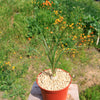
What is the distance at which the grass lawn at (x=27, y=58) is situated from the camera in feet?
8.55

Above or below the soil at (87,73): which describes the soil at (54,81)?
above

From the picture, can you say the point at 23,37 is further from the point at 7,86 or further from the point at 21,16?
the point at 7,86

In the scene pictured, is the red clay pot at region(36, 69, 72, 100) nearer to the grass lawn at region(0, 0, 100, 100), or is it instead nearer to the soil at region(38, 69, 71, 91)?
the soil at region(38, 69, 71, 91)

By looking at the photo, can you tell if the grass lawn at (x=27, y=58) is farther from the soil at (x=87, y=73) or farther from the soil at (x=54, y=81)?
the soil at (x=54, y=81)

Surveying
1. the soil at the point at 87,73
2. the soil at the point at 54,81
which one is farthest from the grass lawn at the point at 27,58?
the soil at the point at 54,81

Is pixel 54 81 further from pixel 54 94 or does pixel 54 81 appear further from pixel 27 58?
pixel 27 58

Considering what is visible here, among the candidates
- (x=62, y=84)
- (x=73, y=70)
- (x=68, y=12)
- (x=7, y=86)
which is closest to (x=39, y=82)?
(x=62, y=84)

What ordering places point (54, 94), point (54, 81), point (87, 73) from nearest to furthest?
1. point (54, 94)
2. point (54, 81)
3. point (87, 73)

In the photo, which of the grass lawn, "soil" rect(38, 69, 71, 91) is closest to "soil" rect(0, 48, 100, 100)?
the grass lawn

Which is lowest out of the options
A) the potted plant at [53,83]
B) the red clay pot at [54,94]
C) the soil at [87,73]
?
the soil at [87,73]

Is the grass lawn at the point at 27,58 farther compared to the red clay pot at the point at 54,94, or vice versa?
the grass lawn at the point at 27,58

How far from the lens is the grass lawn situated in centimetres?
261

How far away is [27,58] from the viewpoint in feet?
10.5

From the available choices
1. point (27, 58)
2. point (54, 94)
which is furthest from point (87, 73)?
point (54, 94)
